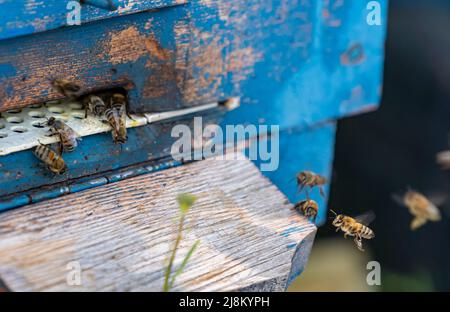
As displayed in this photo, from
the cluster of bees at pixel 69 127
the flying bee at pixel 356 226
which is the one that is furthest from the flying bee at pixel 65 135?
the flying bee at pixel 356 226

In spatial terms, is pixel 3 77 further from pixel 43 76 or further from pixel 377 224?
pixel 377 224

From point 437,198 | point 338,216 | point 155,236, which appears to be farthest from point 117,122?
point 437,198

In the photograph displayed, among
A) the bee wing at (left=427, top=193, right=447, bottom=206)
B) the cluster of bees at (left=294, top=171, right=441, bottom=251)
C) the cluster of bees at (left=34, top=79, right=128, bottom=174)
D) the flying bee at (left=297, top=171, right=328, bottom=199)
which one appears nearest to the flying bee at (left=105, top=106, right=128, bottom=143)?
the cluster of bees at (left=34, top=79, right=128, bottom=174)

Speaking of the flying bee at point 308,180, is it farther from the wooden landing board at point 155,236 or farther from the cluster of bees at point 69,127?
the cluster of bees at point 69,127

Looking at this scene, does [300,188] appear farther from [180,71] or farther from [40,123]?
[40,123]

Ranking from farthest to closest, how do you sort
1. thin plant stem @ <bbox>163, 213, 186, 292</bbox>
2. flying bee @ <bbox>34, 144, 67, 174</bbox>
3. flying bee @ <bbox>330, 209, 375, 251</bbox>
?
flying bee @ <bbox>330, 209, 375, 251</bbox>, flying bee @ <bbox>34, 144, 67, 174</bbox>, thin plant stem @ <bbox>163, 213, 186, 292</bbox>

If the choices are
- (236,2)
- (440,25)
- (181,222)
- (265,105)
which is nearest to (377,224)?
(440,25)

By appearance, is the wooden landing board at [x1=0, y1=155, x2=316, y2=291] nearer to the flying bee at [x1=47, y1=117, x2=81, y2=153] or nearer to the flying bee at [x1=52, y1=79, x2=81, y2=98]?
the flying bee at [x1=47, y1=117, x2=81, y2=153]
